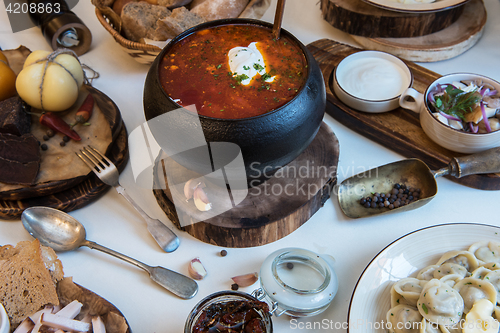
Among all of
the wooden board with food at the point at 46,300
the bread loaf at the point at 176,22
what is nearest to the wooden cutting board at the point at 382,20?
the bread loaf at the point at 176,22

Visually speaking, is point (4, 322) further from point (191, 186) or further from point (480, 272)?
point (480, 272)

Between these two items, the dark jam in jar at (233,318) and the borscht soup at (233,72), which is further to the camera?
the borscht soup at (233,72)

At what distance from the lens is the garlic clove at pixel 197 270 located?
4.84 ft

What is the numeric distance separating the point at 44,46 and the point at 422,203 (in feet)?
7.31

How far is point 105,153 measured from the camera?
174 cm

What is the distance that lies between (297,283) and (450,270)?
51cm

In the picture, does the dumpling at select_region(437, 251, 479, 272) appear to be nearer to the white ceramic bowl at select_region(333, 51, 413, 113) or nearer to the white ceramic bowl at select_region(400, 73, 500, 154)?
the white ceramic bowl at select_region(400, 73, 500, 154)

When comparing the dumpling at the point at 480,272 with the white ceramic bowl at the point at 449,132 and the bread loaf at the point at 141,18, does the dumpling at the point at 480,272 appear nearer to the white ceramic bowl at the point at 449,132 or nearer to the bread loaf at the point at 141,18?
the white ceramic bowl at the point at 449,132

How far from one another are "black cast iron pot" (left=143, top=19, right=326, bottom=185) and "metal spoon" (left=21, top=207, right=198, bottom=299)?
0.41 metres

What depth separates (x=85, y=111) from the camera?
6.15 ft

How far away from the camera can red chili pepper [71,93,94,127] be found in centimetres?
185

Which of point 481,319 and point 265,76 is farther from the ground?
point 265,76

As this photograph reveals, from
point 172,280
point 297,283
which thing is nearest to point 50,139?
point 172,280

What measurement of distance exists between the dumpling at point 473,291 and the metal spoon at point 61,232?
35.4 inches
